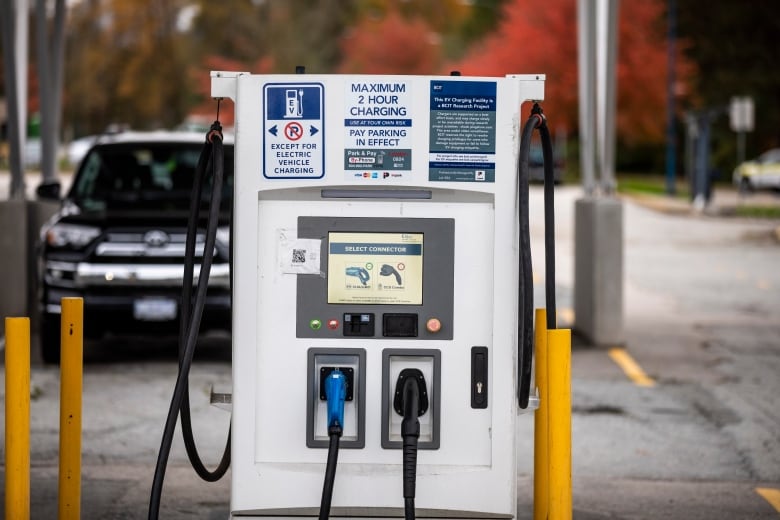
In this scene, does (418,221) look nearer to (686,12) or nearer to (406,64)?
(686,12)

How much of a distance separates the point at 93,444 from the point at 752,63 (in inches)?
2061

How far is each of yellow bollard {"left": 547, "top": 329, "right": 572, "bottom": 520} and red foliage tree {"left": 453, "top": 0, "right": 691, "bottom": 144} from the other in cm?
4717

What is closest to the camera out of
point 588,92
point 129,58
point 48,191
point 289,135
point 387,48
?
point 289,135

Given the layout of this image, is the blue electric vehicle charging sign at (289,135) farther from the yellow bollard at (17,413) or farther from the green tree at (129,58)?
the green tree at (129,58)

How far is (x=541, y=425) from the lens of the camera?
513 cm

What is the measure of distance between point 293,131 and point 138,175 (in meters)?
6.85

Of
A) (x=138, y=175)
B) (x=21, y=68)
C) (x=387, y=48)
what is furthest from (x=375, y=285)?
(x=387, y=48)

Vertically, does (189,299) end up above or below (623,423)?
above

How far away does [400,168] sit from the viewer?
4652 mm

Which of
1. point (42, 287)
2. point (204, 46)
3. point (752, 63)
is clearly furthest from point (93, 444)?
point (204, 46)

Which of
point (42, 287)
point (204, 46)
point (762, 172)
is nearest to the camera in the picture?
point (42, 287)

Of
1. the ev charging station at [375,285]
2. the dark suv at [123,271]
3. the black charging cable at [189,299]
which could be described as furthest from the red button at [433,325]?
A: the dark suv at [123,271]

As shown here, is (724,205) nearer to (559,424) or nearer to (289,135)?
(559,424)

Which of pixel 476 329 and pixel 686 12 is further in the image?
pixel 686 12
